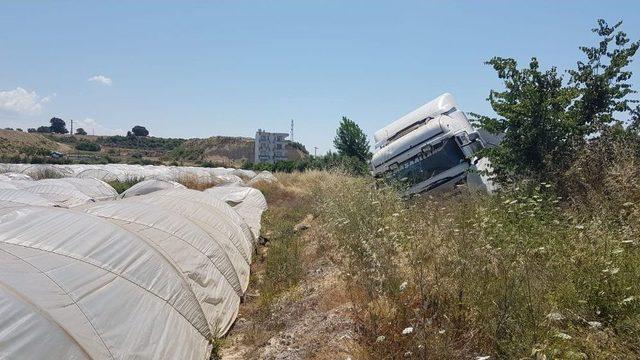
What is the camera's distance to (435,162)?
12773 millimetres

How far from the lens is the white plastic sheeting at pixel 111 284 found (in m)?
4.02

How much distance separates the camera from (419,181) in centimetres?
1288

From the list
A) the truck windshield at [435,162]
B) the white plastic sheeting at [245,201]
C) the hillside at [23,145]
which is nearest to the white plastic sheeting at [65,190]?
the white plastic sheeting at [245,201]

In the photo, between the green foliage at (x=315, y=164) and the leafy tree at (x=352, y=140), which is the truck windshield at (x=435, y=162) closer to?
the green foliage at (x=315, y=164)

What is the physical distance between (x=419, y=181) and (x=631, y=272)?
8.61 meters

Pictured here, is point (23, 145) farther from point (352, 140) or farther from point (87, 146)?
point (352, 140)

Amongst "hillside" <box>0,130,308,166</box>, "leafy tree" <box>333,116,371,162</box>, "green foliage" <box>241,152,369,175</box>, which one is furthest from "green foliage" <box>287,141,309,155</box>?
"leafy tree" <box>333,116,371,162</box>

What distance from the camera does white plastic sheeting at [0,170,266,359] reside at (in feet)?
13.2

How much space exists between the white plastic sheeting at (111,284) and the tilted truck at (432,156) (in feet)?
18.8

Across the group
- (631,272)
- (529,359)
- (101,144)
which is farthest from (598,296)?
(101,144)

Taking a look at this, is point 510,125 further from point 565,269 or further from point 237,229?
point 237,229

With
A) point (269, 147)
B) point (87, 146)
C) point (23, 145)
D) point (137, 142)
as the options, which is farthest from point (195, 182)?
point (137, 142)

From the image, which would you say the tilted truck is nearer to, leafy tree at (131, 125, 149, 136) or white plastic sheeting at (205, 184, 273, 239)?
white plastic sheeting at (205, 184, 273, 239)

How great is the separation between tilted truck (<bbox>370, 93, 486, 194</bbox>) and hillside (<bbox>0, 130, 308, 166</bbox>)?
67197 millimetres
